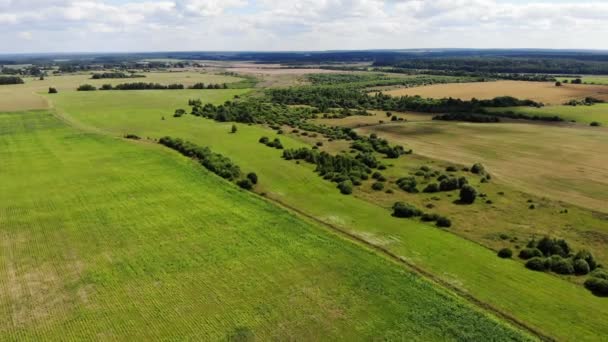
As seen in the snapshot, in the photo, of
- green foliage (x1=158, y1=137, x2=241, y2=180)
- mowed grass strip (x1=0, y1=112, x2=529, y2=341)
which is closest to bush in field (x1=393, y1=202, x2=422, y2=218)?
mowed grass strip (x1=0, y1=112, x2=529, y2=341)

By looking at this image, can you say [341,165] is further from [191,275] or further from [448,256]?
[191,275]

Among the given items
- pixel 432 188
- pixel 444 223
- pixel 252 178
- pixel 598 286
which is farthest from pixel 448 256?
pixel 252 178

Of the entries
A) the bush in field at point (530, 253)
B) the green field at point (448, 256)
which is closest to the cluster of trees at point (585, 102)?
the green field at point (448, 256)

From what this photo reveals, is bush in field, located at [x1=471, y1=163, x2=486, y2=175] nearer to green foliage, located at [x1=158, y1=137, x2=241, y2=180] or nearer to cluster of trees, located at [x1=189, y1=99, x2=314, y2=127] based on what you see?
green foliage, located at [x1=158, y1=137, x2=241, y2=180]

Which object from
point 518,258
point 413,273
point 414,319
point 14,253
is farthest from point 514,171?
point 14,253

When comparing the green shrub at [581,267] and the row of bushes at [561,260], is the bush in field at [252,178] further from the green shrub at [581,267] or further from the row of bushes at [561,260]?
the green shrub at [581,267]

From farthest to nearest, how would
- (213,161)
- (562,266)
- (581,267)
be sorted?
(213,161), (562,266), (581,267)

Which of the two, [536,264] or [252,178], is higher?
[252,178]
